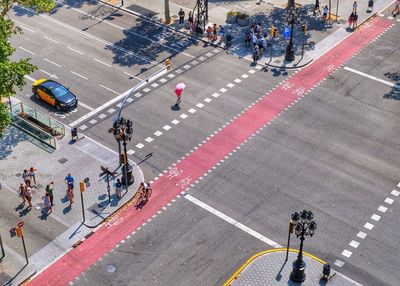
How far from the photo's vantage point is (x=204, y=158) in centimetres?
4531

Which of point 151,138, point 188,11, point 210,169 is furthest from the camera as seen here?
point 188,11

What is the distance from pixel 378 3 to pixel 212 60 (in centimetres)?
2219

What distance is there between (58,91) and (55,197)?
11.9 m

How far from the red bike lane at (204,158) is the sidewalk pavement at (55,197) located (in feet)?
2.80

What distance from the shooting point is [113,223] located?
39906mm

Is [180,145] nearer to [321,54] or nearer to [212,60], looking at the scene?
[212,60]

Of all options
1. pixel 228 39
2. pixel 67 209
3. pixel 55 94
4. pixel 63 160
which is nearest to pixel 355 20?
pixel 228 39

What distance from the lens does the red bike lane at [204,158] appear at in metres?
37.1

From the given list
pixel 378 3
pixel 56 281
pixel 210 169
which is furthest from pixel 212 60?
pixel 56 281

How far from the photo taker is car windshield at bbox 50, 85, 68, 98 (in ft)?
166

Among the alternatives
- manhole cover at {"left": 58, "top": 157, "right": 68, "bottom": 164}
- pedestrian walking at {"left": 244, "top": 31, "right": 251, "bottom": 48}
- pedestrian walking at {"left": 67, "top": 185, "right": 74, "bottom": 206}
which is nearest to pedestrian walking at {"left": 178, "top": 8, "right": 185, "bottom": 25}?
pedestrian walking at {"left": 244, "top": 31, "right": 251, "bottom": 48}

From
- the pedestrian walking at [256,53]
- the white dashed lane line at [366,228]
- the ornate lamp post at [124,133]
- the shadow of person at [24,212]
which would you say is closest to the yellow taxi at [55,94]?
the ornate lamp post at [124,133]

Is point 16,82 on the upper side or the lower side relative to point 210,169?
upper

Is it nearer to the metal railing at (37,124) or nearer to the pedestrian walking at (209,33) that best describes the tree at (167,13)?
the pedestrian walking at (209,33)
